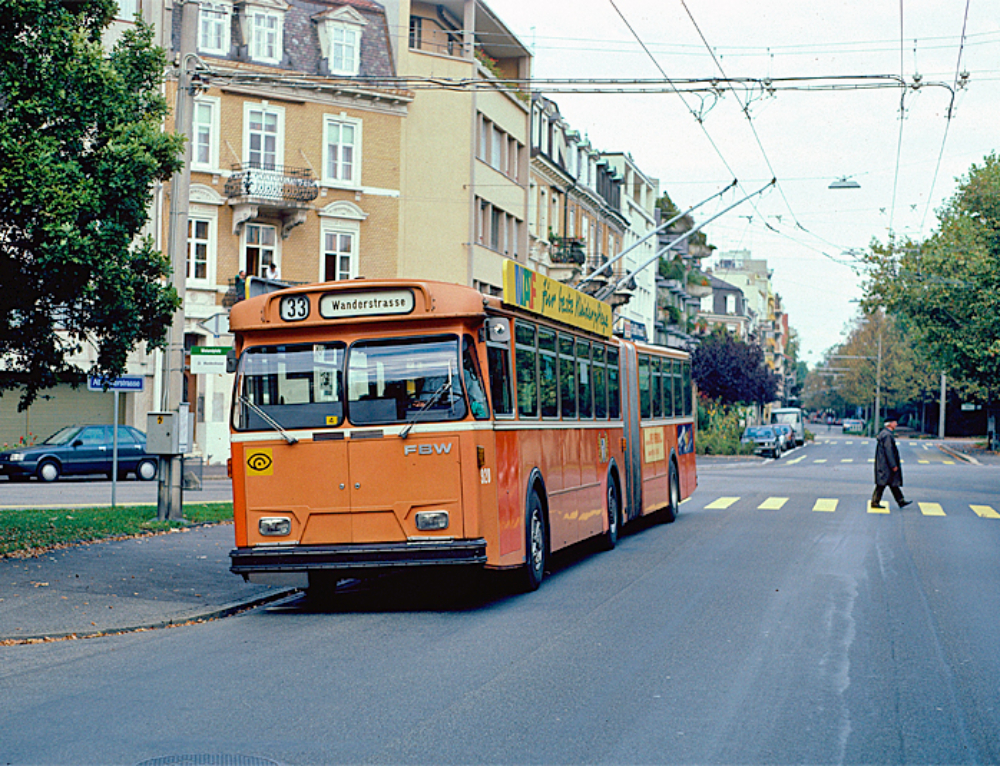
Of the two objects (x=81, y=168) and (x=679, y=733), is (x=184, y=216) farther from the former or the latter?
(x=679, y=733)

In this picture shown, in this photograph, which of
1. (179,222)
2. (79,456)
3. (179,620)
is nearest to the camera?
(179,620)

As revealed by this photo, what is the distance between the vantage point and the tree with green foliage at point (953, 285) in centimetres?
5653

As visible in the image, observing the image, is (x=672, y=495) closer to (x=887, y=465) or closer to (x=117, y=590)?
(x=887, y=465)

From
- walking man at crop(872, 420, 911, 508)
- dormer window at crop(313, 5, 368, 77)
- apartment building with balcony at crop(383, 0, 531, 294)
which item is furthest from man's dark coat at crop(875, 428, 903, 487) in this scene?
dormer window at crop(313, 5, 368, 77)

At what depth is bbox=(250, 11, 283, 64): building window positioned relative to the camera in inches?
1564

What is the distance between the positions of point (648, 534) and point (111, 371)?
8.41 metres

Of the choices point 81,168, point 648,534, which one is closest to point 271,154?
point 648,534

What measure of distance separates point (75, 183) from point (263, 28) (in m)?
28.7

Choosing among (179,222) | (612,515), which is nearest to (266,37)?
(179,222)

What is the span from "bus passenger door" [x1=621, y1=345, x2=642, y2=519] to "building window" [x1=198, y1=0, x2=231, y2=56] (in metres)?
25.0

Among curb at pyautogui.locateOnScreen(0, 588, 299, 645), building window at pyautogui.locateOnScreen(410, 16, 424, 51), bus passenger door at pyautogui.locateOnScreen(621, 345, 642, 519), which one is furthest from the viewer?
building window at pyautogui.locateOnScreen(410, 16, 424, 51)

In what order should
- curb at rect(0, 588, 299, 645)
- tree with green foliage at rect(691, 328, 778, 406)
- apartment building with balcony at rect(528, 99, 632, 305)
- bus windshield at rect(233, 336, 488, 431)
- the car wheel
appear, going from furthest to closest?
tree with green foliage at rect(691, 328, 778, 406) → apartment building with balcony at rect(528, 99, 632, 305) → the car wheel → bus windshield at rect(233, 336, 488, 431) → curb at rect(0, 588, 299, 645)

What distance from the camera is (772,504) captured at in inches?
999

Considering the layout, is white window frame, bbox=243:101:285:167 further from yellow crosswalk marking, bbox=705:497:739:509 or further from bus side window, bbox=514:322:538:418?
bus side window, bbox=514:322:538:418
